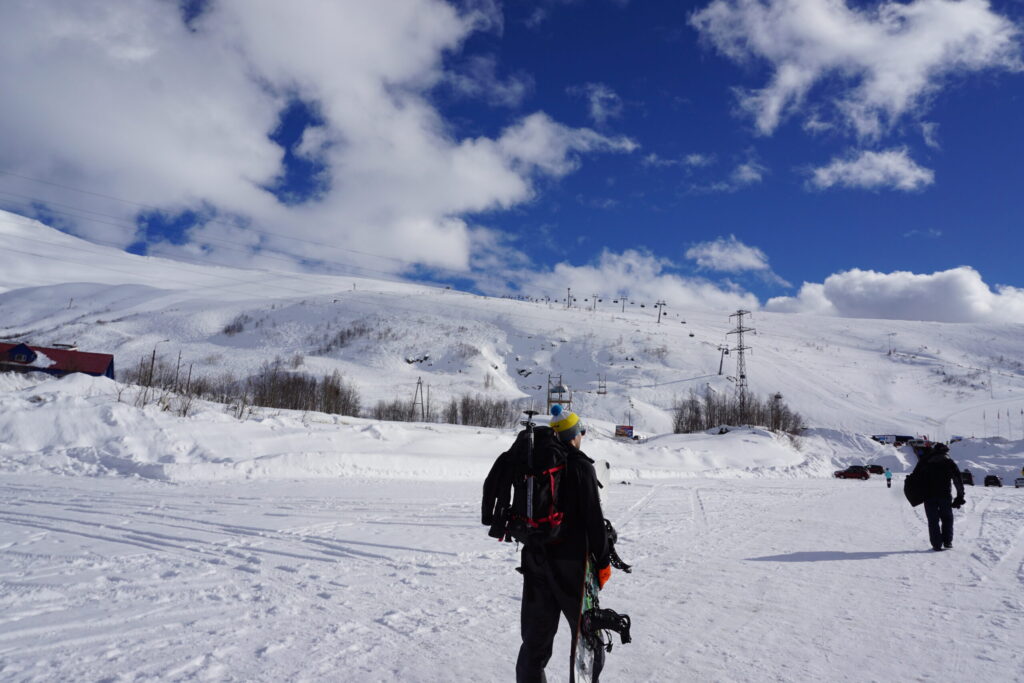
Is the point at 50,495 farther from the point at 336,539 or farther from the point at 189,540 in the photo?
the point at 336,539

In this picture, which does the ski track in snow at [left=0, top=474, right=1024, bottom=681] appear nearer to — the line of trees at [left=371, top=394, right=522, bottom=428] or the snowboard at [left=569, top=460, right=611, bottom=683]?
the snowboard at [left=569, top=460, right=611, bottom=683]

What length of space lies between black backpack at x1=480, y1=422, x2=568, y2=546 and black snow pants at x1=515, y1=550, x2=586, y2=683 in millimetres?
176

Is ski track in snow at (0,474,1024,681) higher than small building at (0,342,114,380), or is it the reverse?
small building at (0,342,114,380)

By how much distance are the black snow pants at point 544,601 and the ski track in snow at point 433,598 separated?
81 cm

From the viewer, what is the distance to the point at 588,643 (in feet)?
13.2

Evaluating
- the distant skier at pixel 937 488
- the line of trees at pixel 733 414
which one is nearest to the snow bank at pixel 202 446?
the distant skier at pixel 937 488

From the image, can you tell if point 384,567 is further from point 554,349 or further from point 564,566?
point 554,349

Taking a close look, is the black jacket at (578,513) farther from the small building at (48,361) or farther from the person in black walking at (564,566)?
the small building at (48,361)

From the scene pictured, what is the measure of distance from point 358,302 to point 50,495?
125 meters

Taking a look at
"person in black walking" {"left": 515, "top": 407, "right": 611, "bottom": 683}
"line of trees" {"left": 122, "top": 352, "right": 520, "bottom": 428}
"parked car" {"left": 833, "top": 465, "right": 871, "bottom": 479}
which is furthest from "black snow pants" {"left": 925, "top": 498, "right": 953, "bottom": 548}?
"line of trees" {"left": 122, "top": 352, "right": 520, "bottom": 428}

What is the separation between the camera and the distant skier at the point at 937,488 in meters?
9.56

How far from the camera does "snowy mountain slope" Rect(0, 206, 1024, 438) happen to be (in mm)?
87812

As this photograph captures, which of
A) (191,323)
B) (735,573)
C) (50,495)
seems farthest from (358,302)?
(735,573)

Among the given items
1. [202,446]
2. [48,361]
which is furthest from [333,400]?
[202,446]
